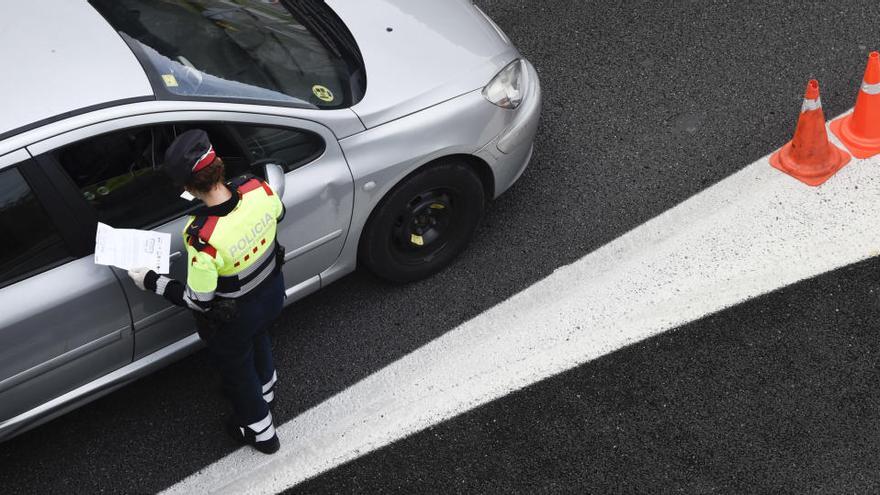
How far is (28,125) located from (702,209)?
350cm

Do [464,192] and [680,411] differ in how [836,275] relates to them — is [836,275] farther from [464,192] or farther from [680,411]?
[464,192]

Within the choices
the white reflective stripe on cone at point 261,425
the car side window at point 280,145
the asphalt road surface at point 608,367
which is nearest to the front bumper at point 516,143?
the asphalt road surface at point 608,367

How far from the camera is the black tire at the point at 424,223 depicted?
4910mm

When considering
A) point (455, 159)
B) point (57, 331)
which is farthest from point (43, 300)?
point (455, 159)

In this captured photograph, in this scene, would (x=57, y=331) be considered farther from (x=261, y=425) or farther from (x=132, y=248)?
(x=261, y=425)

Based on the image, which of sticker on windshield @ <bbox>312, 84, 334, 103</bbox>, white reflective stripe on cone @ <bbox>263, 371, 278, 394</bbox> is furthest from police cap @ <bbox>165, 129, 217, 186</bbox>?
white reflective stripe on cone @ <bbox>263, 371, 278, 394</bbox>

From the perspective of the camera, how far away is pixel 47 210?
13.0ft

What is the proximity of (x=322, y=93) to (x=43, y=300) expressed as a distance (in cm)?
154

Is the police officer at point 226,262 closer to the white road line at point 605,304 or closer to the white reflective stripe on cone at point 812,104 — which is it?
the white road line at point 605,304

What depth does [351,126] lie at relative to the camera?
4.59 meters

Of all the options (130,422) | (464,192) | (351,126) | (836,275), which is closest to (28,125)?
(351,126)

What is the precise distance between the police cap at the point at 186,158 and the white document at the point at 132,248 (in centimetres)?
34

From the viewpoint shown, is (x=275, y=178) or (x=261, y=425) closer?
(x=275, y=178)

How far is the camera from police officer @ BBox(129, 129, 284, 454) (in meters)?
3.74
